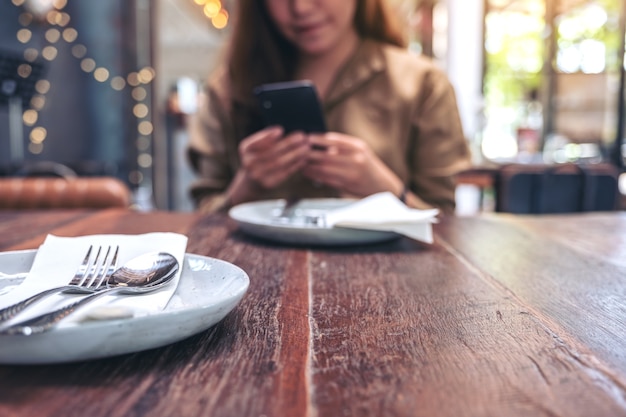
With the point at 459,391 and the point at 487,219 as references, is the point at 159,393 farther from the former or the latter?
the point at 487,219

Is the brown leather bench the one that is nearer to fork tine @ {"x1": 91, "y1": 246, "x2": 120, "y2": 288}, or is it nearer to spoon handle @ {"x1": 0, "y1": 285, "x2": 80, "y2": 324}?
fork tine @ {"x1": 91, "y1": 246, "x2": 120, "y2": 288}

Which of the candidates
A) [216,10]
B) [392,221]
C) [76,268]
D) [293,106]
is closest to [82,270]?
[76,268]

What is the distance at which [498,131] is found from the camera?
5340 mm

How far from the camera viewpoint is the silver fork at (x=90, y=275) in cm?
39

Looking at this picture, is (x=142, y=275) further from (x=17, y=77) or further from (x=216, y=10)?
(x=216, y=10)

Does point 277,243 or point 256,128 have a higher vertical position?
point 256,128

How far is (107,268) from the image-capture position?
0.48m

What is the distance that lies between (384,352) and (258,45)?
1.31 meters

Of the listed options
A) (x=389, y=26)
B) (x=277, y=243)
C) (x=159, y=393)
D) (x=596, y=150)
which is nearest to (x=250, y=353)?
(x=159, y=393)

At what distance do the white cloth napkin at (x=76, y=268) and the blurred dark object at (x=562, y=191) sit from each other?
186 cm

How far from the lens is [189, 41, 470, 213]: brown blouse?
1417 mm

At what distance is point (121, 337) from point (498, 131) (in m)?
5.47

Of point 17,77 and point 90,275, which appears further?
point 17,77

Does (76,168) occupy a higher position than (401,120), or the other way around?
(401,120)
